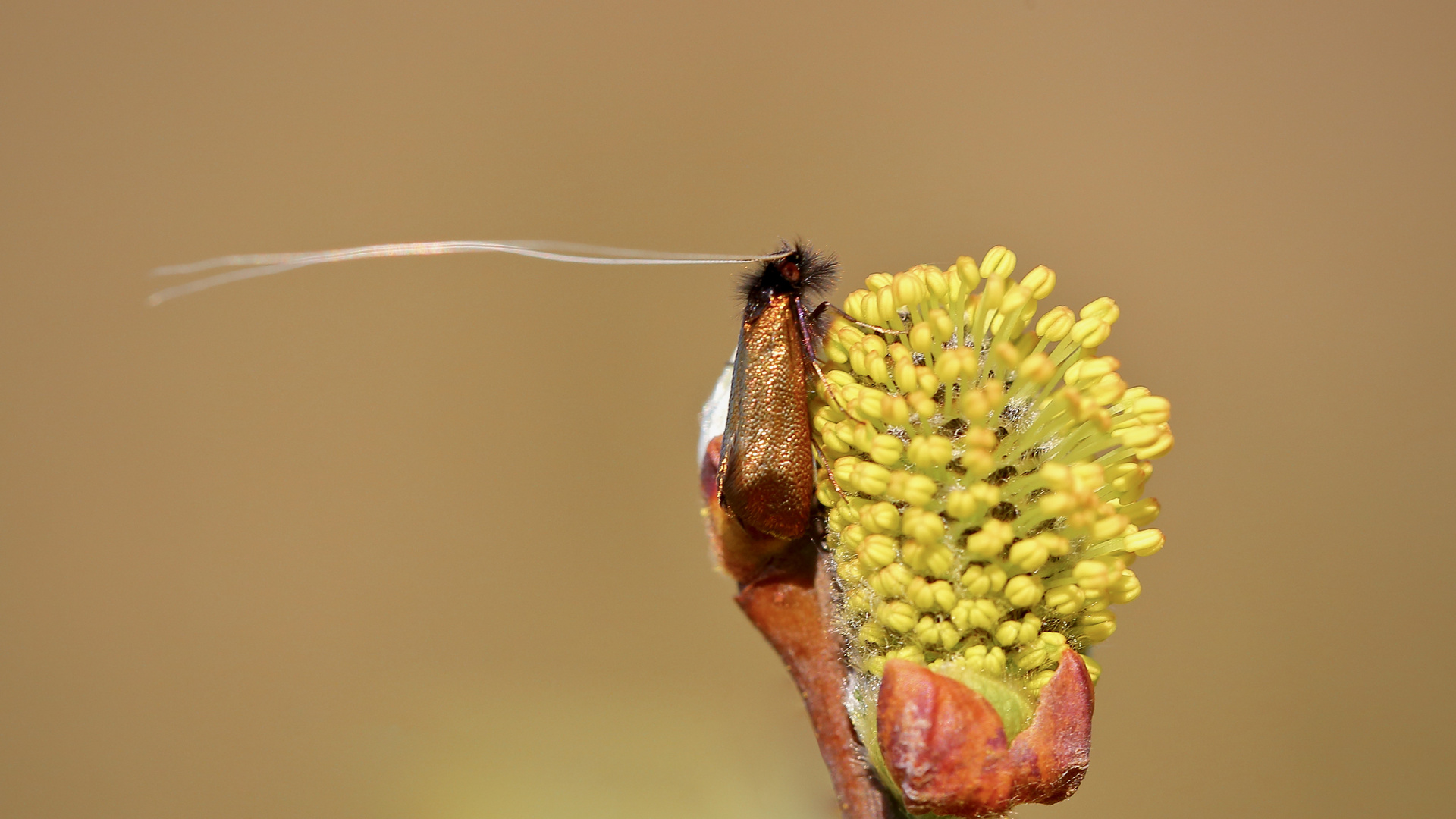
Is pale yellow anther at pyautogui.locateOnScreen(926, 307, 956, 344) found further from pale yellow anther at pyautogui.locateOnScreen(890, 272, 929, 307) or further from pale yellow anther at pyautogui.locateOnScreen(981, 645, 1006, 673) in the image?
pale yellow anther at pyautogui.locateOnScreen(981, 645, 1006, 673)

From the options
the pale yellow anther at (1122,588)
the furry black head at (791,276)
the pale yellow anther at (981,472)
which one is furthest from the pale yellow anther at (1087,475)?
the furry black head at (791,276)

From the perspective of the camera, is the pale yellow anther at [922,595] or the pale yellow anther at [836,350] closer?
the pale yellow anther at [922,595]

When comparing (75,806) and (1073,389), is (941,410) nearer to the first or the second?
(1073,389)

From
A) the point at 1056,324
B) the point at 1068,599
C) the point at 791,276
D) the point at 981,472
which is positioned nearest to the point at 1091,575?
the point at 1068,599

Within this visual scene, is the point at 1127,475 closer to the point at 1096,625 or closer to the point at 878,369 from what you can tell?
the point at 1096,625

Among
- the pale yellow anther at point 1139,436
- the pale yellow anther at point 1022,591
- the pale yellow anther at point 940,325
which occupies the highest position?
the pale yellow anther at point 940,325

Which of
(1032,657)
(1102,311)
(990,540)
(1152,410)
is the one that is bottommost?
(1032,657)

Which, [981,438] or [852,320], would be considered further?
[852,320]

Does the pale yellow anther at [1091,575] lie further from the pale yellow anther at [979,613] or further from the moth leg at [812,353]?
the moth leg at [812,353]
